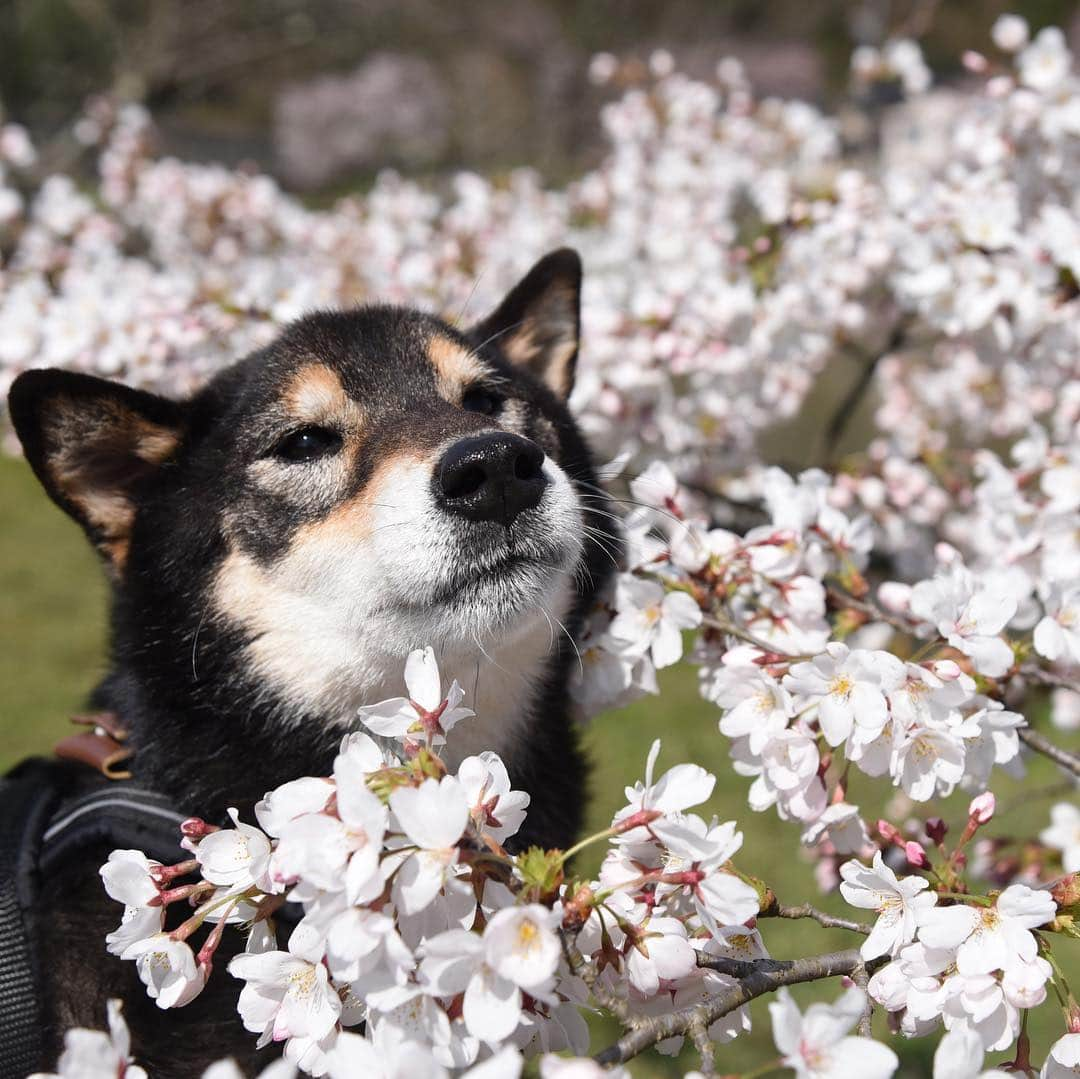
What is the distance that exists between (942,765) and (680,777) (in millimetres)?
515

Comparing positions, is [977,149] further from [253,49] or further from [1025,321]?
[253,49]

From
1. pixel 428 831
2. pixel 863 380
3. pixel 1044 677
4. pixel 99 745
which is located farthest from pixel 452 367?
pixel 863 380

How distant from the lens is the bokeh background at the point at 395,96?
577cm

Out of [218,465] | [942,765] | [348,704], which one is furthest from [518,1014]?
[218,465]

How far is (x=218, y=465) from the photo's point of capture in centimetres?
236

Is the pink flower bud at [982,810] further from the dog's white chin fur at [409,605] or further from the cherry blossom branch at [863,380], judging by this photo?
the cherry blossom branch at [863,380]

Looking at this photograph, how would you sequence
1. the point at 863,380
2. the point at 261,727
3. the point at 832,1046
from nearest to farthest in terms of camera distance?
the point at 832,1046, the point at 261,727, the point at 863,380

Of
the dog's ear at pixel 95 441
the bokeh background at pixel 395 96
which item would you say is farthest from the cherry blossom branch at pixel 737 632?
the bokeh background at pixel 395 96

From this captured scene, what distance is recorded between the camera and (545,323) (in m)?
3.06

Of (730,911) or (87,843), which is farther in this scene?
(87,843)

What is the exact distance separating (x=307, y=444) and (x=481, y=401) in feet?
1.64

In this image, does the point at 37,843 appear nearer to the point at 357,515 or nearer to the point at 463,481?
the point at 357,515

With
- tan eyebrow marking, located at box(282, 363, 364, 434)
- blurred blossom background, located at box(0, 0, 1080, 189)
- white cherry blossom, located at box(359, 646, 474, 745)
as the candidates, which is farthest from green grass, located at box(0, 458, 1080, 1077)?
blurred blossom background, located at box(0, 0, 1080, 189)

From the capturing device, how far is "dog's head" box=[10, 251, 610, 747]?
1978 millimetres
